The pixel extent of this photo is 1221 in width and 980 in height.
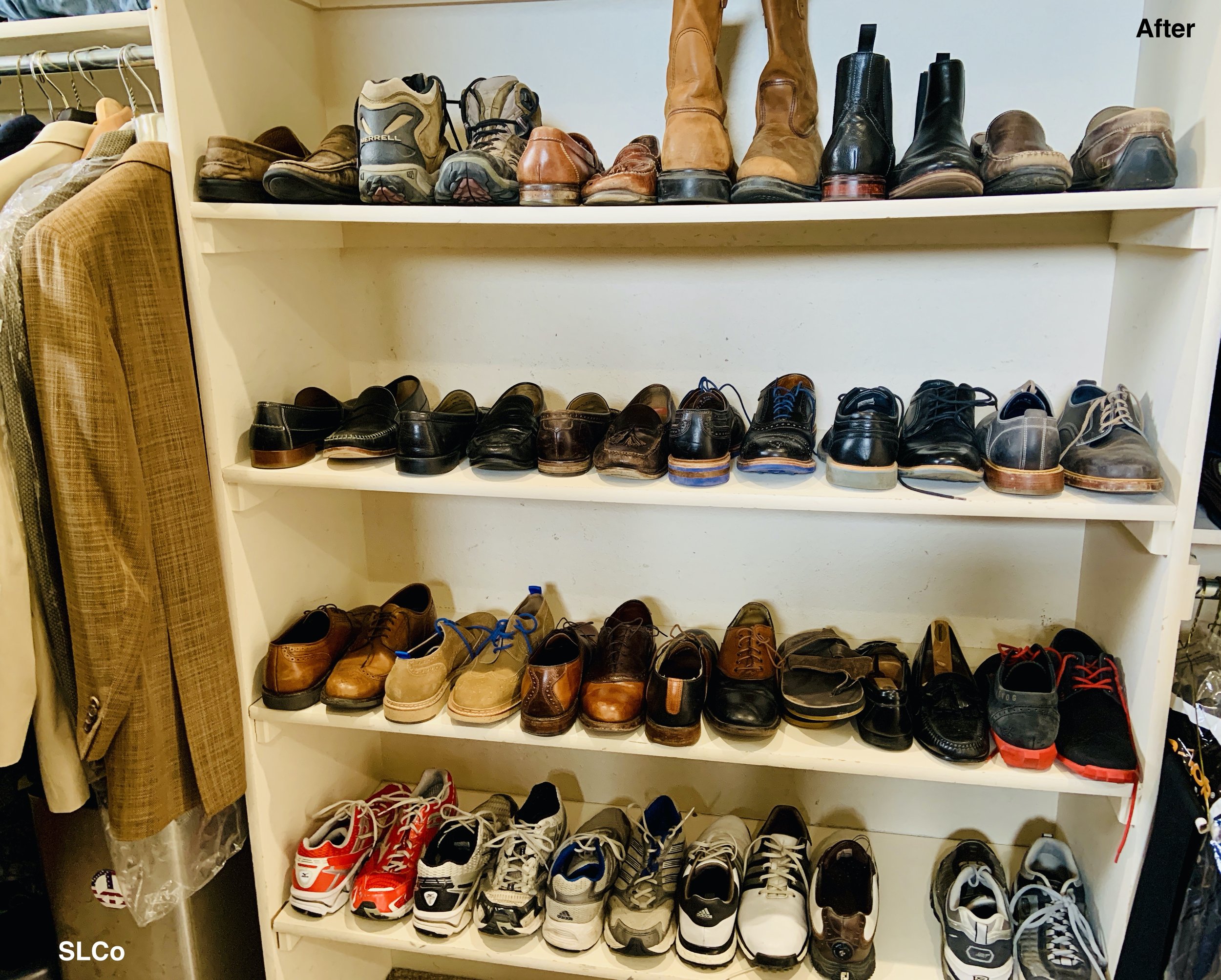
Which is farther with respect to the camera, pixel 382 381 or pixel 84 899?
pixel 382 381

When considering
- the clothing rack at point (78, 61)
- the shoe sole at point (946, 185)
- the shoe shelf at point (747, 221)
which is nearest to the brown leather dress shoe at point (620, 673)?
the shoe shelf at point (747, 221)

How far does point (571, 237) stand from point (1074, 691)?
1068 mm

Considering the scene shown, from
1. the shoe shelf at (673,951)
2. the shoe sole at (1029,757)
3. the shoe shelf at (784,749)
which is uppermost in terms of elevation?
the shoe sole at (1029,757)

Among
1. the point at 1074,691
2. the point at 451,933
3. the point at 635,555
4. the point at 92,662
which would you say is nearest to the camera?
the point at 92,662

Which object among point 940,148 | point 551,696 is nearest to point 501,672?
point 551,696

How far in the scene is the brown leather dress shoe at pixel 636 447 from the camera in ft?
3.91

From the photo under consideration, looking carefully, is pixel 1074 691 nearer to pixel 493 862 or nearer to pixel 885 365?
pixel 885 365

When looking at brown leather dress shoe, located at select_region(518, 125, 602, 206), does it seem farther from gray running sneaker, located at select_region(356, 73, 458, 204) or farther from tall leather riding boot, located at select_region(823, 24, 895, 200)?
tall leather riding boot, located at select_region(823, 24, 895, 200)

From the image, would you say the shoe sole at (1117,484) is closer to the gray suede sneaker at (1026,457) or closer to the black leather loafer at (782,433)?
the gray suede sneaker at (1026,457)

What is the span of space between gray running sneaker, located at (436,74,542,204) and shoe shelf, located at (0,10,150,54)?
0.45 meters

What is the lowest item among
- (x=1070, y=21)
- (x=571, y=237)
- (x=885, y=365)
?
(x=885, y=365)

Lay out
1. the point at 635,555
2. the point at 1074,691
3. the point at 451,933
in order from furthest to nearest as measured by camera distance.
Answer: the point at 635,555, the point at 451,933, the point at 1074,691

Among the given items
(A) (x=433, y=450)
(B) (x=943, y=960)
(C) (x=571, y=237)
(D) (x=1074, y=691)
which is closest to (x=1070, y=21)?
(C) (x=571, y=237)

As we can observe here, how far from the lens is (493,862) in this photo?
56.6 inches
